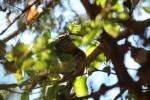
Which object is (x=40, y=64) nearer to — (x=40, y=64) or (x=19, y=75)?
(x=40, y=64)

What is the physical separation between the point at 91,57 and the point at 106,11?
2.24 feet

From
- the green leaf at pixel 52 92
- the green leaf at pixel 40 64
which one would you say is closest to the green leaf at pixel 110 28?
the green leaf at pixel 40 64

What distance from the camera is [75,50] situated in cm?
151

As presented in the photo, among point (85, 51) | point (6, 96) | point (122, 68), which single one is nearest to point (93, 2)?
point (122, 68)

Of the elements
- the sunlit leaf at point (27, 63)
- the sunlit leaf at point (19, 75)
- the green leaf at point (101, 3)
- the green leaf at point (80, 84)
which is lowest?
the green leaf at point (80, 84)

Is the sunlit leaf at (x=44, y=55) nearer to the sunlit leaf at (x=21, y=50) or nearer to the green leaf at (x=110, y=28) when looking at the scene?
the sunlit leaf at (x=21, y=50)

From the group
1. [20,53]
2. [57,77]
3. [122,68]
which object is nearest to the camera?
[122,68]

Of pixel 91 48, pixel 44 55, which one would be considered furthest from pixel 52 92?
pixel 44 55

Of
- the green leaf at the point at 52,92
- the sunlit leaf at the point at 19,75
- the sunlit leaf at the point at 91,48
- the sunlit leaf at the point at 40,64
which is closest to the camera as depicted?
→ the sunlit leaf at the point at 40,64

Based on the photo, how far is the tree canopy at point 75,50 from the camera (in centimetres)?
89

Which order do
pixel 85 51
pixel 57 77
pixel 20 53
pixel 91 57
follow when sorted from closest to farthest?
pixel 20 53, pixel 57 77, pixel 91 57, pixel 85 51

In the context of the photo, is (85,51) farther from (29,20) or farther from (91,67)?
(29,20)

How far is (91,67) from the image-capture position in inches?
57.8

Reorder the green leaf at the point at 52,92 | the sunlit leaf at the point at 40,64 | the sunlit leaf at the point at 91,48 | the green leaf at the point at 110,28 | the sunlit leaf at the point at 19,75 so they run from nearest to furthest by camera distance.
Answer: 1. the green leaf at the point at 110,28
2. the sunlit leaf at the point at 40,64
3. the sunlit leaf at the point at 19,75
4. the green leaf at the point at 52,92
5. the sunlit leaf at the point at 91,48
